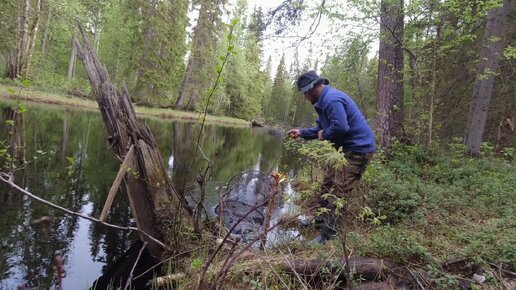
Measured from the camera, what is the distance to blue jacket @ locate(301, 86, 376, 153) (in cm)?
370

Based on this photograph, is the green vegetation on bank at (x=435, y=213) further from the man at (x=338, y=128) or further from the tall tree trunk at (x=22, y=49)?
the tall tree trunk at (x=22, y=49)

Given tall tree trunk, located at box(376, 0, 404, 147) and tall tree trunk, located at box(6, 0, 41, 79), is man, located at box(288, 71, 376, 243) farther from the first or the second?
tall tree trunk, located at box(6, 0, 41, 79)

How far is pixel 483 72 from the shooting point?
955 centimetres

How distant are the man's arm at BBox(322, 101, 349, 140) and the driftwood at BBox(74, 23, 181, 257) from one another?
1.86 meters

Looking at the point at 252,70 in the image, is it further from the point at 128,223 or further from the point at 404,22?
the point at 128,223

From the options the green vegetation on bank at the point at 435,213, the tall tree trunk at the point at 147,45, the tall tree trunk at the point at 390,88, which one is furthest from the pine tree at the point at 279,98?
the green vegetation on bank at the point at 435,213

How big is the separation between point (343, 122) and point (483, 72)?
7.98m

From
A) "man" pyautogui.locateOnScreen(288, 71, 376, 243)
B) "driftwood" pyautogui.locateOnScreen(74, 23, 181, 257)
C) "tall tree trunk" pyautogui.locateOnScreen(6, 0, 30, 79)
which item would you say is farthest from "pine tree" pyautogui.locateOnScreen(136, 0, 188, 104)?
"man" pyautogui.locateOnScreen(288, 71, 376, 243)

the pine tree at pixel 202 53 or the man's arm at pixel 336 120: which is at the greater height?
the pine tree at pixel 202 53

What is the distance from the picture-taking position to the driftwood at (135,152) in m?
3.82

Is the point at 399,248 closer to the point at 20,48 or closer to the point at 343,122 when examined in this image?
the point at 343,122

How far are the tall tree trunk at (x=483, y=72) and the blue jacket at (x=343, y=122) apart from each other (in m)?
7.26

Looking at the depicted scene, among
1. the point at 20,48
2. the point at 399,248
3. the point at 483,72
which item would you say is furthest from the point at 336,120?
the point at 20,48

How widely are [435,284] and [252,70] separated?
4397 cm
